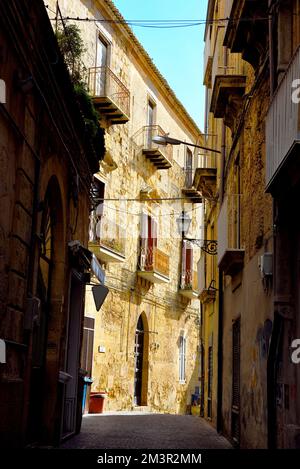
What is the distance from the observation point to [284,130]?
7602 millimetres

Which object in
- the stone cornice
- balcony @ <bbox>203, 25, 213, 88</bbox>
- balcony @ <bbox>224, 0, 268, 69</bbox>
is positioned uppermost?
the stone cornice

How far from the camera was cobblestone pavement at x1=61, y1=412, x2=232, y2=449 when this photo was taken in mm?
11734

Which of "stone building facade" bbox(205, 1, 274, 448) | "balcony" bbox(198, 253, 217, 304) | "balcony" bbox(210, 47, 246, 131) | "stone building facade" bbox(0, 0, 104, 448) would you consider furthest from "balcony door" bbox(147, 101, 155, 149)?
"stone building facade" bbox(0, 0, 104, 448)

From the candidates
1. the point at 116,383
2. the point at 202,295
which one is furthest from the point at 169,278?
the point at 202,295

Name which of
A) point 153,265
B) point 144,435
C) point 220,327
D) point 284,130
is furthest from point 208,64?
point 284,130

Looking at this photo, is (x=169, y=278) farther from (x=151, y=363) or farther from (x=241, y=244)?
(x=241, y=244)

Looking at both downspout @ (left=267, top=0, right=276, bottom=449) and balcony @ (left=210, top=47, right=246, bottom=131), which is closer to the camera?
downspout @ (left=267, top=0, right=276, bottom=449)

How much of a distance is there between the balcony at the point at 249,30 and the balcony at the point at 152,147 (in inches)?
579

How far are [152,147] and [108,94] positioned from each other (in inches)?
215

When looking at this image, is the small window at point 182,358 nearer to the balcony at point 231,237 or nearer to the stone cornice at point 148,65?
the stone cornice at point 148,65

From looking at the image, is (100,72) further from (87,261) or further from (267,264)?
(267,264)

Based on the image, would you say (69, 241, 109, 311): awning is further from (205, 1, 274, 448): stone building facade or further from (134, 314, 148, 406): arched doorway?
(134, 314, 148, 406): arched doorway

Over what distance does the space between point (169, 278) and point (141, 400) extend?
4.79m

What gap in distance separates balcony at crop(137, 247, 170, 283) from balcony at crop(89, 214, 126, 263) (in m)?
2.49
